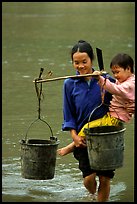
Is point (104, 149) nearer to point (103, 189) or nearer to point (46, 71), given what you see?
point (103, 189)

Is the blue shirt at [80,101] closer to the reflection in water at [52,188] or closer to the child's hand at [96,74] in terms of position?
the child's hand at [96,74]

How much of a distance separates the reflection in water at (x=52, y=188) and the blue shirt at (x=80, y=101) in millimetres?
945

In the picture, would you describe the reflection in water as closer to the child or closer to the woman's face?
the child

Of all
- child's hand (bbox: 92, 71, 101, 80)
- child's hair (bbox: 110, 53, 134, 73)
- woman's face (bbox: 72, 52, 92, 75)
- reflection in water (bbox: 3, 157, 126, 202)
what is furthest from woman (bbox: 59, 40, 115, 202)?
reflection in water (bbox: 3, 157, 126, 202)

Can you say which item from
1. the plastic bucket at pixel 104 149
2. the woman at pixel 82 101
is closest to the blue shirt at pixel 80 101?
the woman at pixel 82 101

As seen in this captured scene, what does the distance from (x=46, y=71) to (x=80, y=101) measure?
837 cm

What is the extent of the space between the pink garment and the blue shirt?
0.09 meters

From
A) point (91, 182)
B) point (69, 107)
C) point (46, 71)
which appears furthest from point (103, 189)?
point (46, 71)

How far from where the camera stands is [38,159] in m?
5.79

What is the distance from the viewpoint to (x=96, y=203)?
6.07 m

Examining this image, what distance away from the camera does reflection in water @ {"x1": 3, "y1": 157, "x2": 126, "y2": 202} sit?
21.3 feet

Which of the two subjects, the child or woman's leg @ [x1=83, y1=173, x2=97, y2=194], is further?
woman's leg @ [x1=83, y1=173, x2=97, y2=194]

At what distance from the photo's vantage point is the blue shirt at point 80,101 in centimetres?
573

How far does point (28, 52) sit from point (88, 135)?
13.1 meters
